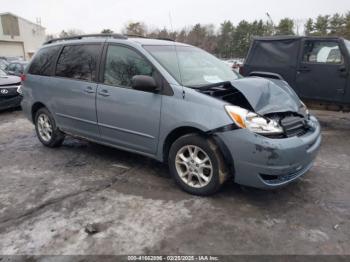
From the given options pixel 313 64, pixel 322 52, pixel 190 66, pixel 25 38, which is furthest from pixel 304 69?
pixel 25 38

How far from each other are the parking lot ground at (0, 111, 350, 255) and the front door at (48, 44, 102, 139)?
23.4 inches

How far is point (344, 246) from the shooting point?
267 centimetres

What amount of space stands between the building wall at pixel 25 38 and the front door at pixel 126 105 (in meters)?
42.6

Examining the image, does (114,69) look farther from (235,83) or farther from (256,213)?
(256,213)

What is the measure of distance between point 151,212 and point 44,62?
3.45 m

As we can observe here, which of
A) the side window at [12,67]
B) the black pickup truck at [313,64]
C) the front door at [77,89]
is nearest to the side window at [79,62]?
the front door at [77,89]

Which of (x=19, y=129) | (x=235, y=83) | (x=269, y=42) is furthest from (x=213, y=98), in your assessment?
(x=19, y=129)

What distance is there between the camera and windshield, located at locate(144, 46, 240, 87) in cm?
378

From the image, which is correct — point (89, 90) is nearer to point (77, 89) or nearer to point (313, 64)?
point (77, 89)

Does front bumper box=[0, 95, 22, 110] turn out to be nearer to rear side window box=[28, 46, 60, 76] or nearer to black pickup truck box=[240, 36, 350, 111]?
rear side window box=[28, 46, 60, 76]

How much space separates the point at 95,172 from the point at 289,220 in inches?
102

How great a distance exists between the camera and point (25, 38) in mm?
46438

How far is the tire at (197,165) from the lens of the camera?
3.33 m

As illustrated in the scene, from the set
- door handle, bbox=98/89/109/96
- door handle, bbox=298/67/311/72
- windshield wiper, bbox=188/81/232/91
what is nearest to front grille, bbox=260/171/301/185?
windshield wiper, bbox=188/81/232/91
